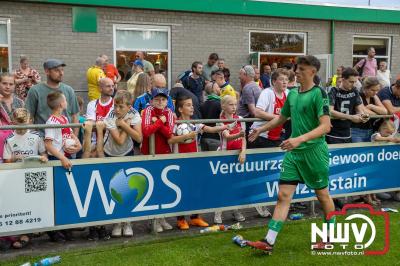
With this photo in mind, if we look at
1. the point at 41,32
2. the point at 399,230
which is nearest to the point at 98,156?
the point at 399,230

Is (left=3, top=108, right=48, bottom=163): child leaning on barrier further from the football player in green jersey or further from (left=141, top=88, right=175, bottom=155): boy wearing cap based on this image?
the football player in green jersey

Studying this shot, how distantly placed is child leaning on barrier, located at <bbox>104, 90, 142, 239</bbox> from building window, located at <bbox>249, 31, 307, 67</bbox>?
8485 millimetres

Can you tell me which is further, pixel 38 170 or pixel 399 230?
pixel 399 230

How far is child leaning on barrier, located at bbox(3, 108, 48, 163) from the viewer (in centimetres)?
486

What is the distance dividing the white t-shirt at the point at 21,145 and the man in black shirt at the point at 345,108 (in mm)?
3817

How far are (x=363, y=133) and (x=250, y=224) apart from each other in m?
2.30

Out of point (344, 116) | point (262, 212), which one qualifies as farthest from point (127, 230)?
point (344, 116)

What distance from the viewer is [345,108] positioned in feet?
20.6

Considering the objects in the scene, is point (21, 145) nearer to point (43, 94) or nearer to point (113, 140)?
point (43, 94)

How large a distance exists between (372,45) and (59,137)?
13.0m

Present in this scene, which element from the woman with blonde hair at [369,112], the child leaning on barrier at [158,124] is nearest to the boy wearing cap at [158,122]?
the child leaning on barrier at [158,124]

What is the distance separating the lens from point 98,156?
5.14 metres

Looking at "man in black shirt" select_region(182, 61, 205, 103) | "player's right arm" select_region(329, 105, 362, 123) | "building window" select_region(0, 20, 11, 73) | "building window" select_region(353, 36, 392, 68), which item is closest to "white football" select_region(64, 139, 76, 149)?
"player's right arm" select_region(329, 105, 362, 123)

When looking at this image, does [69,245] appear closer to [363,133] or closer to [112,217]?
[112,217]
